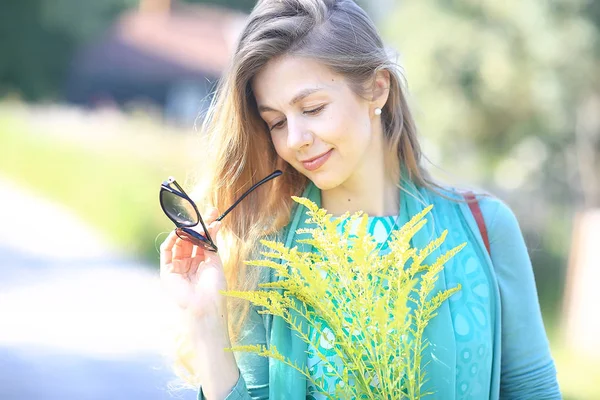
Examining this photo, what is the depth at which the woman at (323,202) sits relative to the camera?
2113mm

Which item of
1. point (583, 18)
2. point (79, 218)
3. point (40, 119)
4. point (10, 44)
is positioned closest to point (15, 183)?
point (40, 119)

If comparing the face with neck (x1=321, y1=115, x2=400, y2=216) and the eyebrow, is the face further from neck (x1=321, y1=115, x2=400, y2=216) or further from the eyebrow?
neck (x1=321, y1=115, x2=400, y2=216)

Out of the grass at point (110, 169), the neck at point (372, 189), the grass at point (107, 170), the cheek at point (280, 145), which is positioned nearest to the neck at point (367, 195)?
the neck at point (372, 189)

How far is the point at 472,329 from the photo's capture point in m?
2.15

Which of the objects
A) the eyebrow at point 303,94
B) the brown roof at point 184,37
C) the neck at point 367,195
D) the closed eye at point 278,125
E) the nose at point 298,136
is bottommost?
the neck at point 367,195

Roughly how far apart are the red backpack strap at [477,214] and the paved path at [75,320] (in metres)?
1.93

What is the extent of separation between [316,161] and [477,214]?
46 centimetres

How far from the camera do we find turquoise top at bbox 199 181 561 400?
2.11m

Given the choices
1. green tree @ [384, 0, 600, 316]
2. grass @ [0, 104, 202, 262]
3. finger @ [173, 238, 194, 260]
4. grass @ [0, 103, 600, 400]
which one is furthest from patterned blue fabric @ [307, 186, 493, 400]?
grass @ [0, 104, 202, 262]

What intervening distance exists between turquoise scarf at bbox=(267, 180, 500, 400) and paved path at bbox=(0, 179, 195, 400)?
185 cm

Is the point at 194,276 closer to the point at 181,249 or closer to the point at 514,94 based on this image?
the point at 181,249

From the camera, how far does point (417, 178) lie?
2438mm

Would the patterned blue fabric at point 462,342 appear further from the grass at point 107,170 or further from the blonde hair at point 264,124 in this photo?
the grass at point 107,170

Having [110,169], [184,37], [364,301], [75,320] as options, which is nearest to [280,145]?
[364,301]
